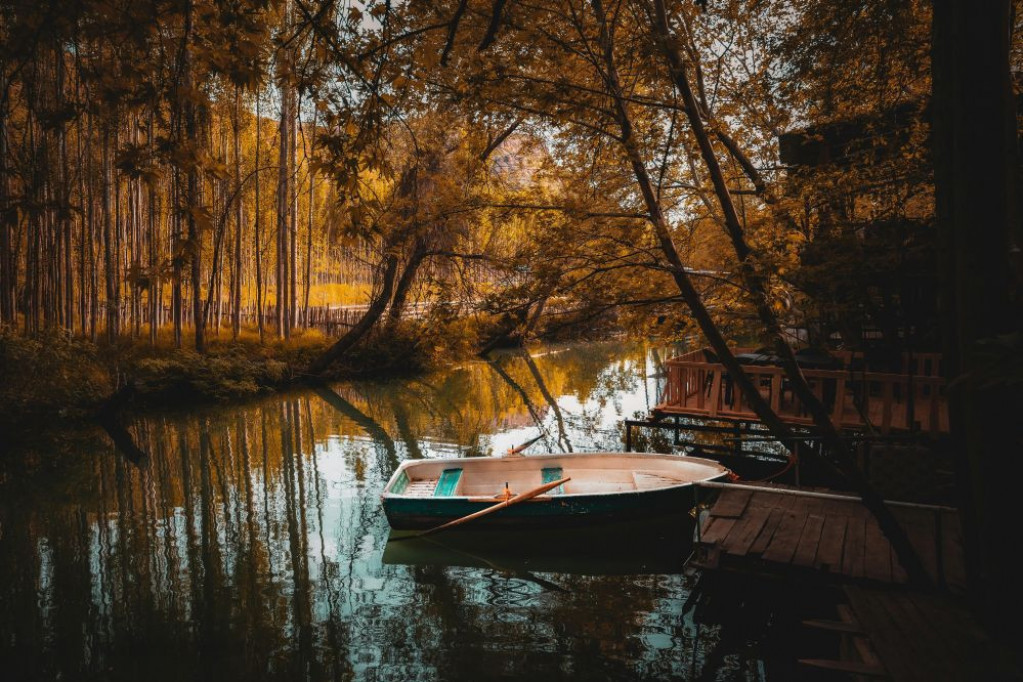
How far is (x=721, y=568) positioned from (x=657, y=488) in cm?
260

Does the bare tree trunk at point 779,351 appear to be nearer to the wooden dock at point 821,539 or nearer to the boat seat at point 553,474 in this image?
the wooden dock at point 821,539

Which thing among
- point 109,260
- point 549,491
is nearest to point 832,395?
point 549,491

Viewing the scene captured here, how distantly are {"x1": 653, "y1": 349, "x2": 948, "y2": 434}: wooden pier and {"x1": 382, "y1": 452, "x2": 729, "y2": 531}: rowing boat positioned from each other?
4.92 ft

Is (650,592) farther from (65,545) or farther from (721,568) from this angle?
(65,545)

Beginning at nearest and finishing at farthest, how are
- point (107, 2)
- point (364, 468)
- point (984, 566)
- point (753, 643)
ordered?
point (107, 2) → point (984, 566) → point (753, 643) → point (364, 468)

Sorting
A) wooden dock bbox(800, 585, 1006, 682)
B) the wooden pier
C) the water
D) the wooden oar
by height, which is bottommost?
the water

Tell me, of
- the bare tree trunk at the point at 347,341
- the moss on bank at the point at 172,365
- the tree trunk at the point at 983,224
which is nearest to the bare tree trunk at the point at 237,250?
the moss on bank at the point at 172,365

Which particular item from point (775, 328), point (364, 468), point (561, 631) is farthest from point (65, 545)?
point (775, 328)

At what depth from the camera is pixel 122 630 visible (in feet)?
20.0

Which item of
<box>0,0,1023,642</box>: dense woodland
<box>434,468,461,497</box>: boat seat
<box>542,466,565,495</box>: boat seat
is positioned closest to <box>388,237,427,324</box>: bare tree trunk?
<box>0,0,1023,642</box>: dense woodland

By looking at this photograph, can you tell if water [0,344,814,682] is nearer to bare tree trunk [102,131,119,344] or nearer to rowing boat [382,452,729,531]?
rowing boat [382,452,729,531]

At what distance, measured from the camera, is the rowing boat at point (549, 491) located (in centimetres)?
830

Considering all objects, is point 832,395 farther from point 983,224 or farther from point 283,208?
point 283,208

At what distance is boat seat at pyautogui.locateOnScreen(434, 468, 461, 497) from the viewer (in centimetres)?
907
